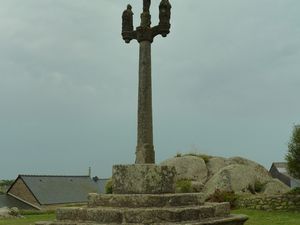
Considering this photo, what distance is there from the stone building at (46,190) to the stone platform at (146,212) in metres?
28.1

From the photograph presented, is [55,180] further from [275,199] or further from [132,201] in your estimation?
[132,201]

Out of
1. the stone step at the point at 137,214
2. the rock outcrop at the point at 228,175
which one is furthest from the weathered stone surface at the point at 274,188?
the stone step at the point at 137,214

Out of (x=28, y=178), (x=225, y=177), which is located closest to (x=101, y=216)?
(x=225, y=177)

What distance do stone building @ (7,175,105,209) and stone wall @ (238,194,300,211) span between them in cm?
2050

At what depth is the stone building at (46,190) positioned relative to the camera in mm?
35656

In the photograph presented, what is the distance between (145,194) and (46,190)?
31.1 metres

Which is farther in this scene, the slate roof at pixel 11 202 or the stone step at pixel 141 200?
the slate roof at pixel 11 202

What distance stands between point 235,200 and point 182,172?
13.2 ft

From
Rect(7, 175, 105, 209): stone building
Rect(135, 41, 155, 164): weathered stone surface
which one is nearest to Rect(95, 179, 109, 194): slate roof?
Rect(7, 175, 105, 209): stone building

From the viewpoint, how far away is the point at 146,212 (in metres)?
7.03

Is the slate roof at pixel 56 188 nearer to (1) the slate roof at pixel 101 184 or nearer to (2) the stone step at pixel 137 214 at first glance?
(1) the slate roof at pixel 101 184

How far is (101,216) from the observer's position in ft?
24.2

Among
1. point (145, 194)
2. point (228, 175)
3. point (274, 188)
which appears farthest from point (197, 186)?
point (145, 194)

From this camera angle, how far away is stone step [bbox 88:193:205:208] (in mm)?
7496
